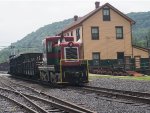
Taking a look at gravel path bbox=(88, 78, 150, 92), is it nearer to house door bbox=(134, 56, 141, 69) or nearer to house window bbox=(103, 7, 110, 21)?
house door bbox=(134, 56, 141, 69)

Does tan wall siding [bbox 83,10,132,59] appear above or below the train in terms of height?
above

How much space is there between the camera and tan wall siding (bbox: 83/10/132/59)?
51.5m

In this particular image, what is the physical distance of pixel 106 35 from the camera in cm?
5262

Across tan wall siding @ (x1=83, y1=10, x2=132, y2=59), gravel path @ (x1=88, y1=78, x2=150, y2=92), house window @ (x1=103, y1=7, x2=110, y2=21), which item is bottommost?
gravel path @ (x1=88, y1=78, x2=150, y2=92)

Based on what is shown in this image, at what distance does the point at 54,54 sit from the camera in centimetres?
2534

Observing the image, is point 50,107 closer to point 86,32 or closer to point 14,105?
point 14,105

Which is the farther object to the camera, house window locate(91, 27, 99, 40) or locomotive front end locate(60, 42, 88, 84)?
house window locate(91, 27, 99, 40)

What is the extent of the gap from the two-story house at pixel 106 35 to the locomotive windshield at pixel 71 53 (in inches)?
1045

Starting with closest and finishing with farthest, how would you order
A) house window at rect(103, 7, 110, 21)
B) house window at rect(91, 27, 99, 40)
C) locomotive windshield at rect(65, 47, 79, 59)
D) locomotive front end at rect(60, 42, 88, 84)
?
locomotive front end at rect(60, 42, 88, 84) → locomotive windshield at rect(65, 47, 79, 59) → house window at rect(91, 27, 99, 40) → house window at rect(103, 7, 110, 21)

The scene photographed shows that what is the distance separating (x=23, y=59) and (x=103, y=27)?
18762mm

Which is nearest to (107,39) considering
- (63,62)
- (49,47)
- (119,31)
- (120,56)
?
(119,31)

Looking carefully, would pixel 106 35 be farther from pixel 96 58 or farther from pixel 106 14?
pixel 96 58

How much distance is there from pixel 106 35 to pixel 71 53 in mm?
28827

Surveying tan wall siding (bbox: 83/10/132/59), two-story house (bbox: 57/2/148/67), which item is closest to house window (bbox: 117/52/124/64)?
two-story house (bbox: 57/2/148/67)
